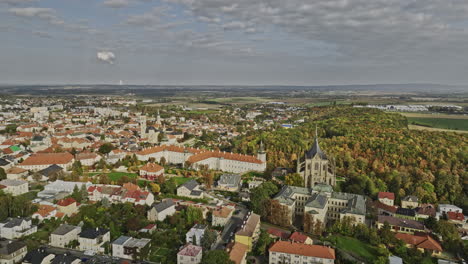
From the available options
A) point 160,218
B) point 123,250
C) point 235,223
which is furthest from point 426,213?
point 123,250

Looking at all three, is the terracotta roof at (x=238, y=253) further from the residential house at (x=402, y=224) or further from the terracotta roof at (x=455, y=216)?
Answer: the terracotta roof at (x=455, y=216)

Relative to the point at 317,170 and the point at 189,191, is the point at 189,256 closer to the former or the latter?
the point at 189,191

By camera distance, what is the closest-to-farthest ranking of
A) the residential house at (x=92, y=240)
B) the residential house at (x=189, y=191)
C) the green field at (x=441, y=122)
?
the residential house at (x=92, y=240), the residential house at (x=189, y=191), the green field at (x=441, y=122)

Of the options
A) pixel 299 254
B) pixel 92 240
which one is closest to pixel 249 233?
pixel 299 254

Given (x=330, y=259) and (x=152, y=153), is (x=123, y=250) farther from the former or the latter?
(x=152, y=153)

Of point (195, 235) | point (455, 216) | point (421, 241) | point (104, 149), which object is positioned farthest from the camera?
point (104, 149)

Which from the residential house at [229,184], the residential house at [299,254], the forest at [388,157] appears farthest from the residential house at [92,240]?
the forest at [388,157]
